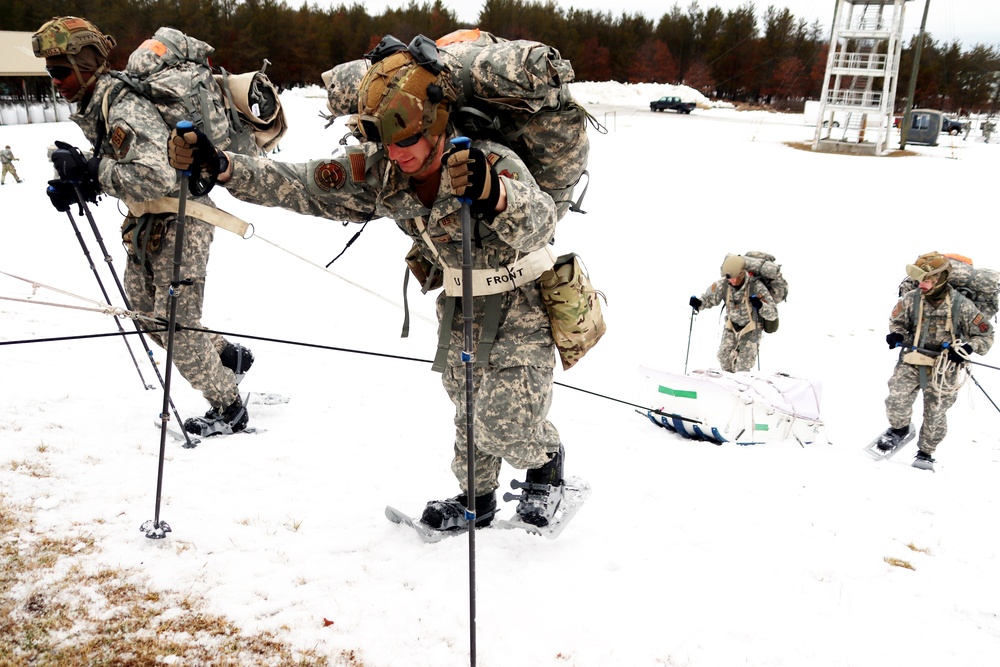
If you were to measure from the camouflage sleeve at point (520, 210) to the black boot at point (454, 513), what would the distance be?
6.35ft

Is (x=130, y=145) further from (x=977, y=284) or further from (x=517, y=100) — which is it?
(x=977, y=284)

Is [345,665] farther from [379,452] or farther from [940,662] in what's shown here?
[940,662]

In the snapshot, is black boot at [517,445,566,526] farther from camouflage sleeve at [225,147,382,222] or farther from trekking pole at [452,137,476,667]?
camouflage sleeve at [225,147,382,222]

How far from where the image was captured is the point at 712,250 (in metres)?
18.8

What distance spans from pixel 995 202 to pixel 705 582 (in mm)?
25831

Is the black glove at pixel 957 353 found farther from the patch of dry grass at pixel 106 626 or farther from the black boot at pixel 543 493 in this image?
the patch of dry grass at pixel 106 626

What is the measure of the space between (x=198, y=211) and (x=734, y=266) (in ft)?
23.7

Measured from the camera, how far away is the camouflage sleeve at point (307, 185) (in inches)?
142

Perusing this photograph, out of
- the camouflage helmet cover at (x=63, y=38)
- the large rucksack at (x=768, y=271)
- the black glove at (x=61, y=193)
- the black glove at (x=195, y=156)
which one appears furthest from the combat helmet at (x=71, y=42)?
the large rucksack at (x=768, y=271)

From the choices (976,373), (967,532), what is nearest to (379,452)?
(967,532)

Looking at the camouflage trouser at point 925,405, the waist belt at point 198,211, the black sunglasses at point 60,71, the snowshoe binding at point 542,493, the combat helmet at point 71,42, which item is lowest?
the camouflage trouser at point 925,405

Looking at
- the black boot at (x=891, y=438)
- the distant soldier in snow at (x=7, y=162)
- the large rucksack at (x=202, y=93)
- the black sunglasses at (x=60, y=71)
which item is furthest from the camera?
the distant soldier in snow at (x=7, y=162)

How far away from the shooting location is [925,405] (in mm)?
8672

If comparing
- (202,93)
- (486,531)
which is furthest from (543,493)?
(202,93)
